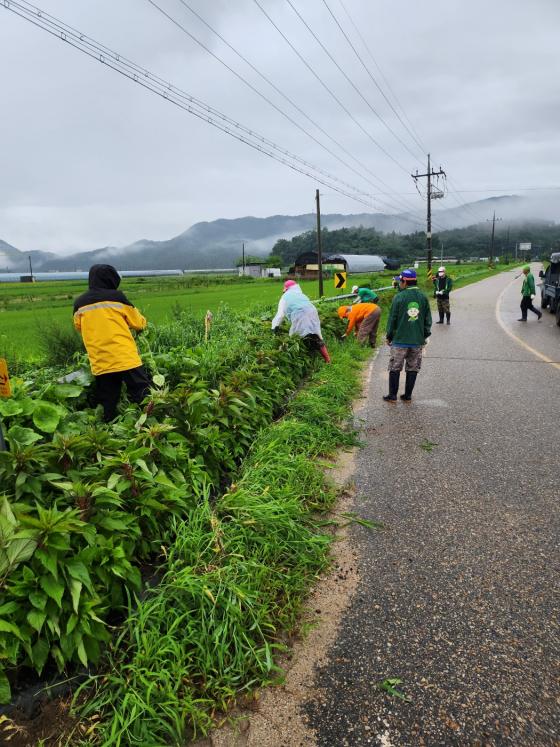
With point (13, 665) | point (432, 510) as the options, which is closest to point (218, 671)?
point (13, 665)

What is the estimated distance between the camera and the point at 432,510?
3.47 m

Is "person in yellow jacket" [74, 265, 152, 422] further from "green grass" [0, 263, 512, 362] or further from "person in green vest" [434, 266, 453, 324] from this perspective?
"person in green vest" [434, 266, 453, 324]

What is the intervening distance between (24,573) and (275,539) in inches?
57.2

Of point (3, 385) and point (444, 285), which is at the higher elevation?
point (444, 285)

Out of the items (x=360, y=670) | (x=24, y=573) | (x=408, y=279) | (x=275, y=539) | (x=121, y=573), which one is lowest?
(x=360, y=670)

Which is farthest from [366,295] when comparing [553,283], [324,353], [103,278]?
[553,283]

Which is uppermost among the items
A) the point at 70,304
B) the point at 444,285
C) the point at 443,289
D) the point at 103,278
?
the point at 103,278

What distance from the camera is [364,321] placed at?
422 inches

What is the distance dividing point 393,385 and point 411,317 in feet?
3.17

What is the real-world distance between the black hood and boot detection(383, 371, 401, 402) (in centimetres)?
377

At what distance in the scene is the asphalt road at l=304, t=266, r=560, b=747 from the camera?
6.19 feet

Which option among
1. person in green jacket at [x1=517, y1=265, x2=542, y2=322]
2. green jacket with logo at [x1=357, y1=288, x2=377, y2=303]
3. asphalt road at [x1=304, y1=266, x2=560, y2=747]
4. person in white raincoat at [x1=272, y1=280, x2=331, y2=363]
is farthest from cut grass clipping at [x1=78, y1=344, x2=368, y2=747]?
person in green jacket at [x1=517, y1=265, x2=542, y2=322]

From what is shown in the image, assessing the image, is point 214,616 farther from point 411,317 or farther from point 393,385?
point 411,317

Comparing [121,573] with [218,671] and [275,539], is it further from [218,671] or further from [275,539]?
[275,539]
